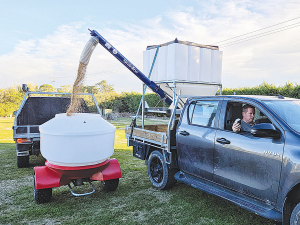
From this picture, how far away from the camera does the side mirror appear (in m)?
3.00

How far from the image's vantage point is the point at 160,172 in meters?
5.18

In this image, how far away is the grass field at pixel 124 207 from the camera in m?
3.79

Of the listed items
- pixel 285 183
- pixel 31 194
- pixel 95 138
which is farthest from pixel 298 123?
pixel 31 194

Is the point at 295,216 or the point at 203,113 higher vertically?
the point at 203,113

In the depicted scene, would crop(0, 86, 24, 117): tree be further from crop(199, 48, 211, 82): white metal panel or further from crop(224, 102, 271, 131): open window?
crop(224, 102, 271, 131): open window

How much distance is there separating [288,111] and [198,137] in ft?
4.56

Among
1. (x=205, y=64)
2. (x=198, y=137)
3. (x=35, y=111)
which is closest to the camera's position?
(x=198, y=137)

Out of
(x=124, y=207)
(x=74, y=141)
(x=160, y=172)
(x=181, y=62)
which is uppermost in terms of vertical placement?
(x=181, y=62)

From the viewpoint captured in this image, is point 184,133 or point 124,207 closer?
point 124,207

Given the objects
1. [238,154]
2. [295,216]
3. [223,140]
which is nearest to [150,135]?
[223,140]

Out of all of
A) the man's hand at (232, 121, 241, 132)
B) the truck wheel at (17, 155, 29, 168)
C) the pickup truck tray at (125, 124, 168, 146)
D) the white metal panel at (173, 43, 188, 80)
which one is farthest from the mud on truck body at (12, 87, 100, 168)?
the man's hand at (232, 121, 241, 132)

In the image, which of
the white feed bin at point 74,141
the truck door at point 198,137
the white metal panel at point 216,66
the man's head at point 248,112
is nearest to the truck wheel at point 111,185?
the white feed bin at point 74,141

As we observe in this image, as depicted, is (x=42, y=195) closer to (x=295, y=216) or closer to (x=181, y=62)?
(x=295, y=216)

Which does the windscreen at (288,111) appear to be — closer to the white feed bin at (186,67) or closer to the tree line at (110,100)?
the white feed bin at (186,67)
